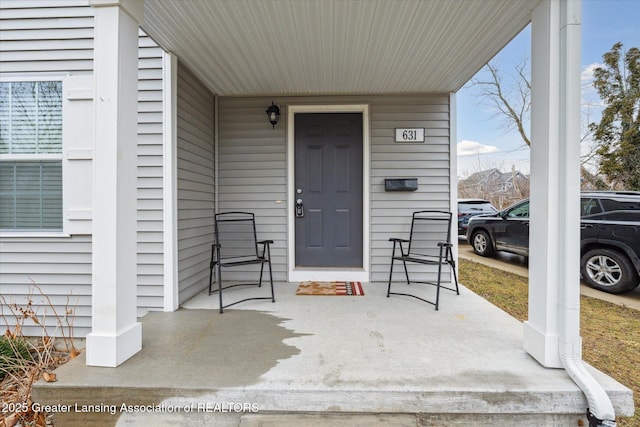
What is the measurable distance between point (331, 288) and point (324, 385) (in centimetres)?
173

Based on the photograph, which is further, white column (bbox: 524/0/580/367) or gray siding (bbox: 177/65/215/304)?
gray siding (bbox: 177/65/215/304)

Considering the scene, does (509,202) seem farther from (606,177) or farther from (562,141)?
(562,141)

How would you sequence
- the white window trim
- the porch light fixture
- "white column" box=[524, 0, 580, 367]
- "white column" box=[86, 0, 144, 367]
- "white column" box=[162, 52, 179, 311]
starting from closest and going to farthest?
"white column" box=[524, 0, 580, 367] → "white column" box=[86, 0, 144, 367] → "white column" box=[162, 52, 179, 311] → the white window trim → the porch light fixture

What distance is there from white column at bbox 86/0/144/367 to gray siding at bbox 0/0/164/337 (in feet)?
3.17

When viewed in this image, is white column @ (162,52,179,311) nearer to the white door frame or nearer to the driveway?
the white door frame

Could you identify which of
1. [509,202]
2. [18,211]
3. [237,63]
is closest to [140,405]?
[18,211]

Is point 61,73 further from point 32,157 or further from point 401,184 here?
point 401,184

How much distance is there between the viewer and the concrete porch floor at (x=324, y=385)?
1484mm

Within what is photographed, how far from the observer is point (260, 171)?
3.59 metres

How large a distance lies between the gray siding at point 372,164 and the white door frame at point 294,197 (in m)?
0.05

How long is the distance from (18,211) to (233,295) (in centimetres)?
199

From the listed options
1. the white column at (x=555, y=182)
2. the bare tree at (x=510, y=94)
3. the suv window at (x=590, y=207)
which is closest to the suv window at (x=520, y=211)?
the suv window at (x=590, y=207)

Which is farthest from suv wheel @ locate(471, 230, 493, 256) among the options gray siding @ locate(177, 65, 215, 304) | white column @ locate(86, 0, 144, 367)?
white column @ locate(86, 0, 144, 367)

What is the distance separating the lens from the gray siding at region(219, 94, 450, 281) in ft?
11.5
